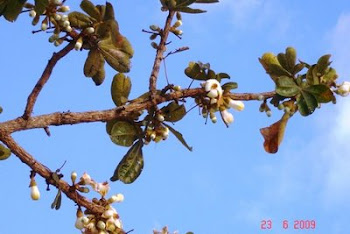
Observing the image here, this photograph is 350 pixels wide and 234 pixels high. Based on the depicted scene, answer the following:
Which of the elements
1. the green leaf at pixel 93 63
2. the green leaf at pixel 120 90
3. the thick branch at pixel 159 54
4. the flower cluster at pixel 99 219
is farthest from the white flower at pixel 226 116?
the green leaf at pixel 93 63

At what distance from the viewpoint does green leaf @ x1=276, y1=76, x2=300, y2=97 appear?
2879 millimetres

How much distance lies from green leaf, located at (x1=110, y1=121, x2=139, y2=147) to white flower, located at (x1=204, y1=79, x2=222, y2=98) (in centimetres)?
39

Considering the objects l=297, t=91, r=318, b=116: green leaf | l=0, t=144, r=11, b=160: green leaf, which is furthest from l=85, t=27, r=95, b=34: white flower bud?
l=297, t=91, r=318, b=116: green leaf

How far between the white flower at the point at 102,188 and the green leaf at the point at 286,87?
850 millimetres

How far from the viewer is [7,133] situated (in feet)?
9.07

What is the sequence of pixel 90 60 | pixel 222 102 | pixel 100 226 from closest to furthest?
pixel 100 226
pixel 222 102
pixel 90 60

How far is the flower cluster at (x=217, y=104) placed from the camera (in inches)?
112

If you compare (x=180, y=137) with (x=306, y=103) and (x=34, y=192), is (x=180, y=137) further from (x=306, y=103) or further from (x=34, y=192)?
(x=34, y=192)

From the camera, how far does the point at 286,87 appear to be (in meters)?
2.90

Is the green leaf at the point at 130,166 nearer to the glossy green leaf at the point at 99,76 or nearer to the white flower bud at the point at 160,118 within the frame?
the white flower bud at the point at 160,118

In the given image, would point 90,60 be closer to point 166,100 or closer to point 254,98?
point 166,100

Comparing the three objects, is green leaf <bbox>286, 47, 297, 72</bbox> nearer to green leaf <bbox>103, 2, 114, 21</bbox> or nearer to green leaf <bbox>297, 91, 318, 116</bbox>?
green leaf <bbox>297, 91, 318, 116</bbox>

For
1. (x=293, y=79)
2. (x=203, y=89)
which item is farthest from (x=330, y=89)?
(x=203, y=89)

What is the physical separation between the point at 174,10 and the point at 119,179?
875 mm
